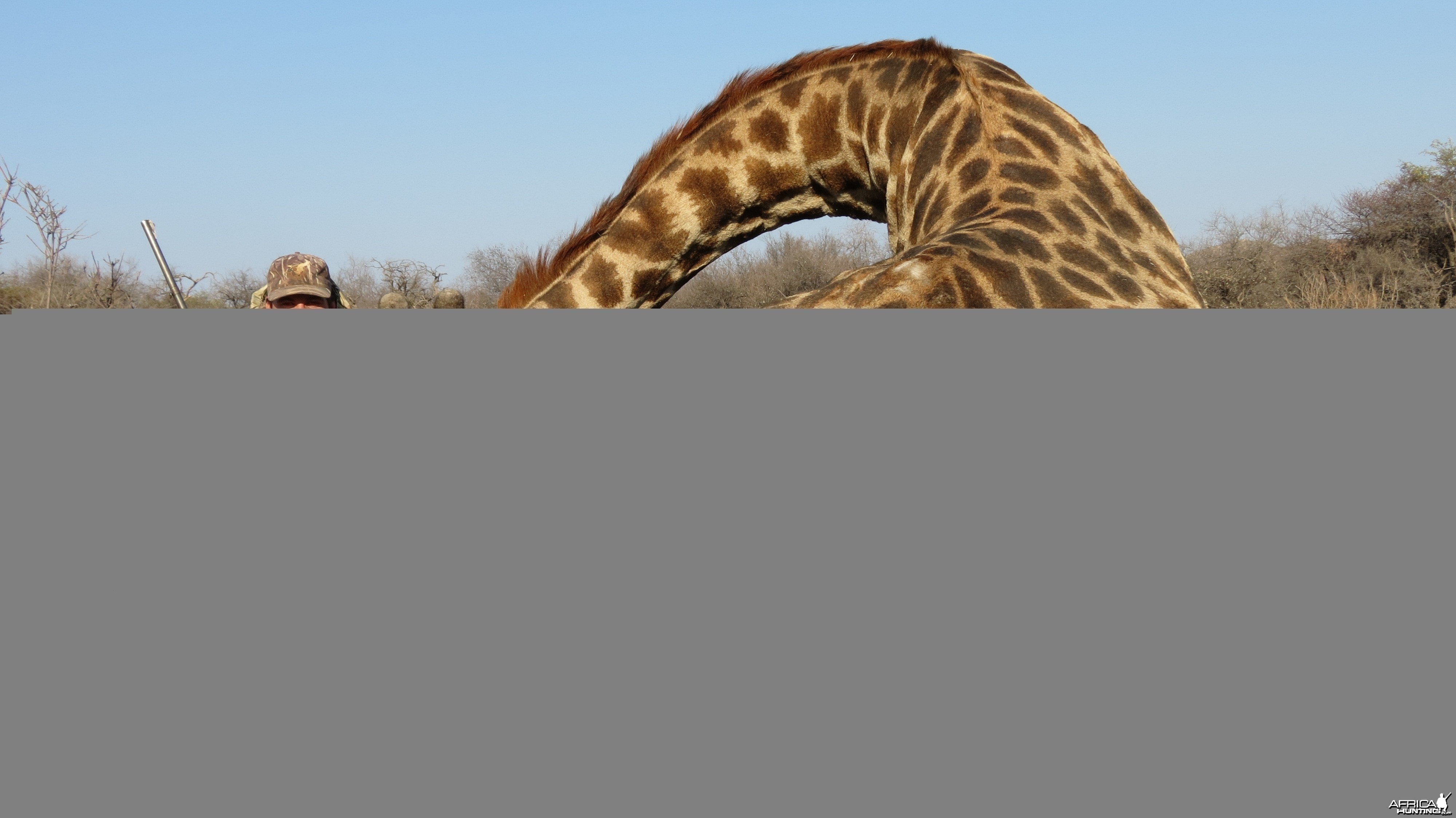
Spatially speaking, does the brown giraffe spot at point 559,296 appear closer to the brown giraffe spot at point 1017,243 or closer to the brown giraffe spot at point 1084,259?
the brown giraffe spot at point 1017,243

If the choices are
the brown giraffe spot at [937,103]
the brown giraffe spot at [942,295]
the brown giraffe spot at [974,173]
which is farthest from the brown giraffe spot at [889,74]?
the brown giraffe spot at [942,295]

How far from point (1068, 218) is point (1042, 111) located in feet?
2.76

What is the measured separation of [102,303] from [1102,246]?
10845 millimetres

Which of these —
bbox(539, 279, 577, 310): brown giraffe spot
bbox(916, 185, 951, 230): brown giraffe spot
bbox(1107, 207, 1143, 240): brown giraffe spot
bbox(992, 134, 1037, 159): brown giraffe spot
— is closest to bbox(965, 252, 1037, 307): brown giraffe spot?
bbox(1107, 207, 1143, 240): brown giraffe spot

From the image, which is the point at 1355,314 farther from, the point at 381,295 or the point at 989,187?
the point at 381,295

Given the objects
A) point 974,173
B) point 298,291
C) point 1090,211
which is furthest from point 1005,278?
point 298,291

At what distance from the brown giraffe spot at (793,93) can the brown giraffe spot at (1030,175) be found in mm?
1365

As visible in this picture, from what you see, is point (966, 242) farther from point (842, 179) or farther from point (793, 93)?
point (793, 93)

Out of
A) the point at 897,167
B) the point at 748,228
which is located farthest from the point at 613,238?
the point at 897,167

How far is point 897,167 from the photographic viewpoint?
4531 mm

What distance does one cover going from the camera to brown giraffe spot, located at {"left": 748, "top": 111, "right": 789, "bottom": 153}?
16.2ft

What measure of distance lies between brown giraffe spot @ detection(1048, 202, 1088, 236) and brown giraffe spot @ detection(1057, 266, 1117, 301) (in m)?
0.32

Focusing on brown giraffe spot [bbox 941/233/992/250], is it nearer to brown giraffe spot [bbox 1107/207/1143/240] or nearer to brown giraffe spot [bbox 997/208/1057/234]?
brown giraffe spot [bbox 997/208/1057/234]

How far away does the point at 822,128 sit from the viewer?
488 centimetres
